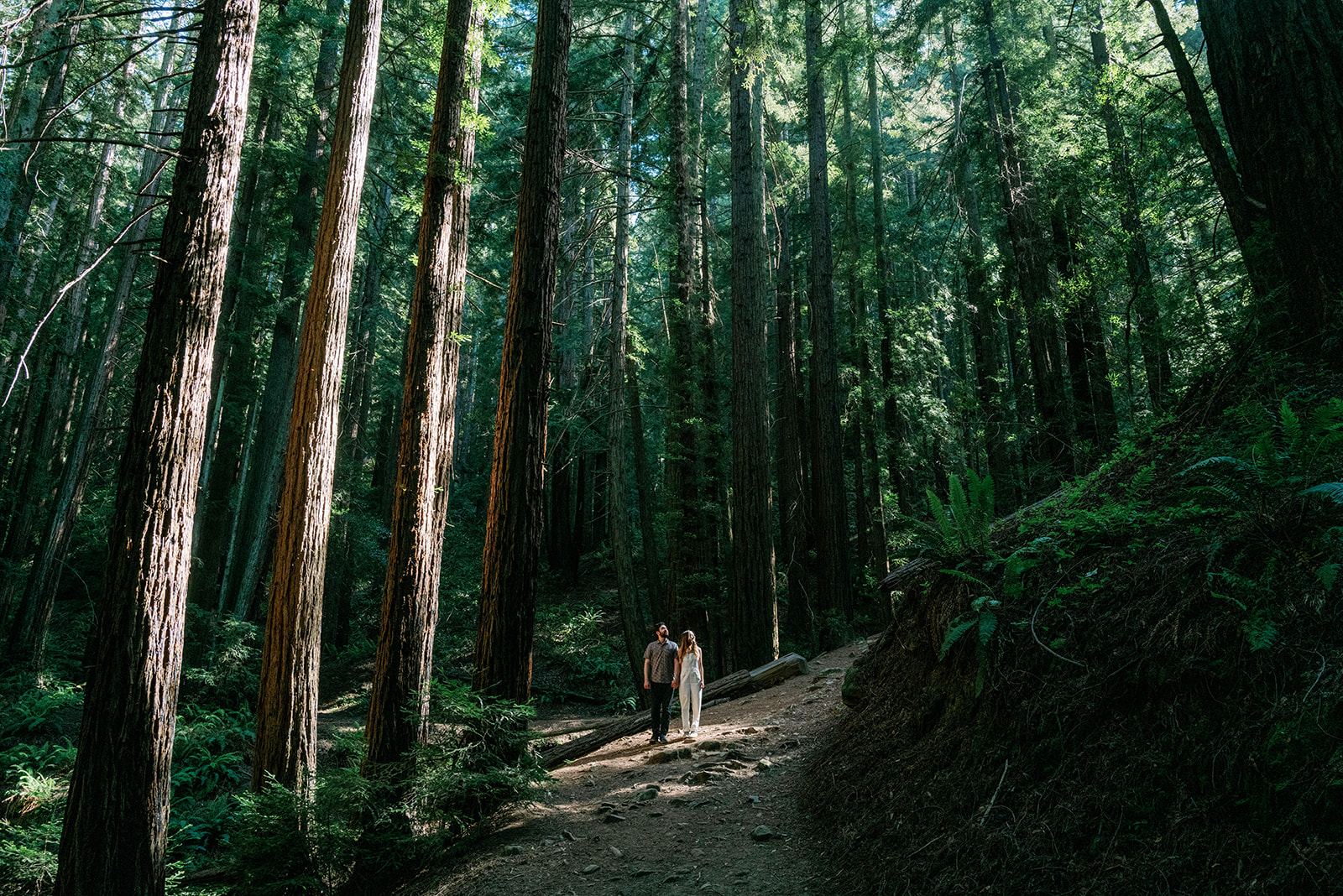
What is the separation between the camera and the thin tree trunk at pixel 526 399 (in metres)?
6.88

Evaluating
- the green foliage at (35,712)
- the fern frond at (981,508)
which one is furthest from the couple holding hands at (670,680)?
the green foliage at (35,712)

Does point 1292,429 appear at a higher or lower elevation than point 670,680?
higher

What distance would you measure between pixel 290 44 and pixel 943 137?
1434 cm

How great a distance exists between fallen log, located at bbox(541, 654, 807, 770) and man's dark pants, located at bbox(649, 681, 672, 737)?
102 cm

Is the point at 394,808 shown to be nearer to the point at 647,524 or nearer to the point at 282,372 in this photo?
the point at 647,524

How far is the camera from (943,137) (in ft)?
54.2

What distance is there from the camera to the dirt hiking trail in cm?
504

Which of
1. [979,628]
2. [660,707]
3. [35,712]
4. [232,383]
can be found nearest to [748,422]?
[660,707]

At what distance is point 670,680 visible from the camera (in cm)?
952

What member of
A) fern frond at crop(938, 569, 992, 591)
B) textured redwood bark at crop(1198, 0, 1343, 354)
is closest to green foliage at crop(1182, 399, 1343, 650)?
fern frond at crop(938, 569, 992, 591)

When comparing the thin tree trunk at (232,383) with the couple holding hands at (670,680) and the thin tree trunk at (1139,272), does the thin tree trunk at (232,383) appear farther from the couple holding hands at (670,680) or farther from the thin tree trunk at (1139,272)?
the thin tree trunk at (1139,272)

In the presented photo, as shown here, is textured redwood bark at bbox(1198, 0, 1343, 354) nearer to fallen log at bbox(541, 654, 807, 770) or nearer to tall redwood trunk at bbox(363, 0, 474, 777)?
tall redwood trunk at bbox(363, 0, 474, 777)

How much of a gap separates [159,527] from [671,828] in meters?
4.76

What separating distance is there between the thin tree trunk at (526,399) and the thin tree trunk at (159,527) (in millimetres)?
2597
